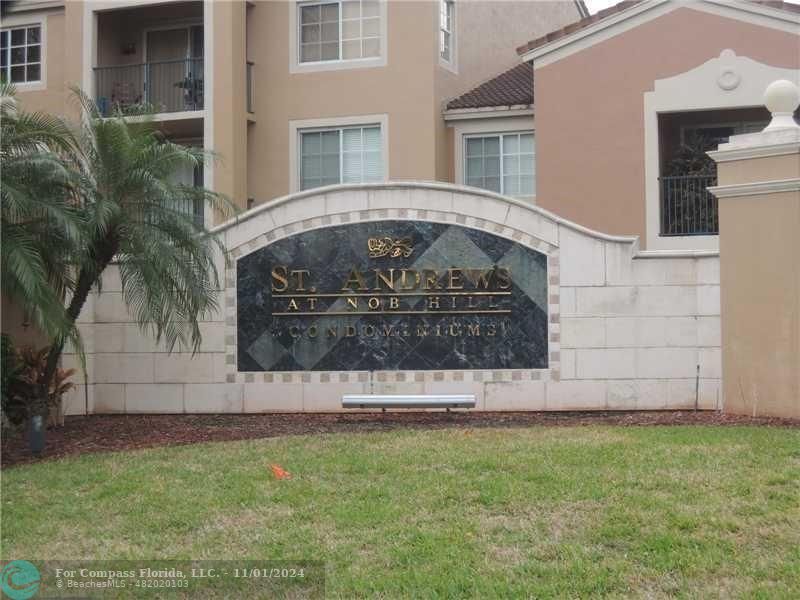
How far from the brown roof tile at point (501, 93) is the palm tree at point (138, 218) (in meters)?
9.61

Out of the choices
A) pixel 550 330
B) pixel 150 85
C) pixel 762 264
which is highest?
pixel 150 85

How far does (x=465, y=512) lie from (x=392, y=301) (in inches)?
256

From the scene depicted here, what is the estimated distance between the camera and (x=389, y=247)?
567 inches

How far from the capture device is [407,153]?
2169cm

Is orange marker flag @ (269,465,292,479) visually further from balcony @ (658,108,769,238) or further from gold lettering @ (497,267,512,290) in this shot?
balcony @ (658,108,769,238)

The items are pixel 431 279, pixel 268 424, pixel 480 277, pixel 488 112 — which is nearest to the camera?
pixel 268 424

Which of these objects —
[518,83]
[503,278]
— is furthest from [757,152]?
[518,83]

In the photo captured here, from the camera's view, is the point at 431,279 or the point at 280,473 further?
the point at 431,279

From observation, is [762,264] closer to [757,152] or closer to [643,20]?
[757,152]

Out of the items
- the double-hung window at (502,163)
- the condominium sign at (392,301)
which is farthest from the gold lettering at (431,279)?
the double-hung window at (502,163)

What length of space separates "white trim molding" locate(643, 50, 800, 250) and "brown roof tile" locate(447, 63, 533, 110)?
9.66 feet

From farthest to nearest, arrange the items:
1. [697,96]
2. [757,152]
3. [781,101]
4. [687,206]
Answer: [687,206]
[697,96]
[781,101]
[757,152]

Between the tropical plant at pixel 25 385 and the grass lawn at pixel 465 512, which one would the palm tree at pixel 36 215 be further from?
the grass lawn at pixel 465 512

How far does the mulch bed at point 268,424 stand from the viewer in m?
12.5
